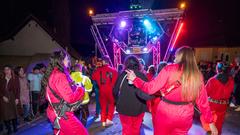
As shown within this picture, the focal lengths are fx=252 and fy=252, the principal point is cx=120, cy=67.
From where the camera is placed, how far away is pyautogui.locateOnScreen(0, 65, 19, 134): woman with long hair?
6715mm

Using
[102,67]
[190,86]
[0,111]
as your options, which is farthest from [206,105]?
[0,111]

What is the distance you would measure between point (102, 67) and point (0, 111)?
3.02 metres

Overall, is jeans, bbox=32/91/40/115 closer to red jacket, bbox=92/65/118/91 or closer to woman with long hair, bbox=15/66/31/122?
woman with long hair, bbox=15/66/31/122

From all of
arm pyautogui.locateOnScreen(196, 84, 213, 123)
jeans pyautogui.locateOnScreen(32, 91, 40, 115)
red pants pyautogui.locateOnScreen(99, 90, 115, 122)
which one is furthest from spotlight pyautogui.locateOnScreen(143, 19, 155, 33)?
arm pyautogui.locateOnScreen(196, 84, 213, 123)

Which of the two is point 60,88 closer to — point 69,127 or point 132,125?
point 69,127

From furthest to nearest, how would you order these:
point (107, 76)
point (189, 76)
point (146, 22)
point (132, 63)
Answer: point (146, 22) < point (107, 76) < point (132, 63) < point (189, 76)

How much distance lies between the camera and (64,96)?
3.61 metres

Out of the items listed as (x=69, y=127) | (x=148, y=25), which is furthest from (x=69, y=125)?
(x=148, y=25)

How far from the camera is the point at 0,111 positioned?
680 cm

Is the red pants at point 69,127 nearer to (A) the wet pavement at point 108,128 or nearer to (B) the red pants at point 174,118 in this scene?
(B) the red pants at point 174,118

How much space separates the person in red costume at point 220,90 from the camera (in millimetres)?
5348

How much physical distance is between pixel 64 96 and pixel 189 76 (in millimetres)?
1769

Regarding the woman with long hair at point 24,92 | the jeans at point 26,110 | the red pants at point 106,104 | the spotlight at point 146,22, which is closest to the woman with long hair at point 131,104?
the red pants at point 106,104

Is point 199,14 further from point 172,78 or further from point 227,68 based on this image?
point 172,78
